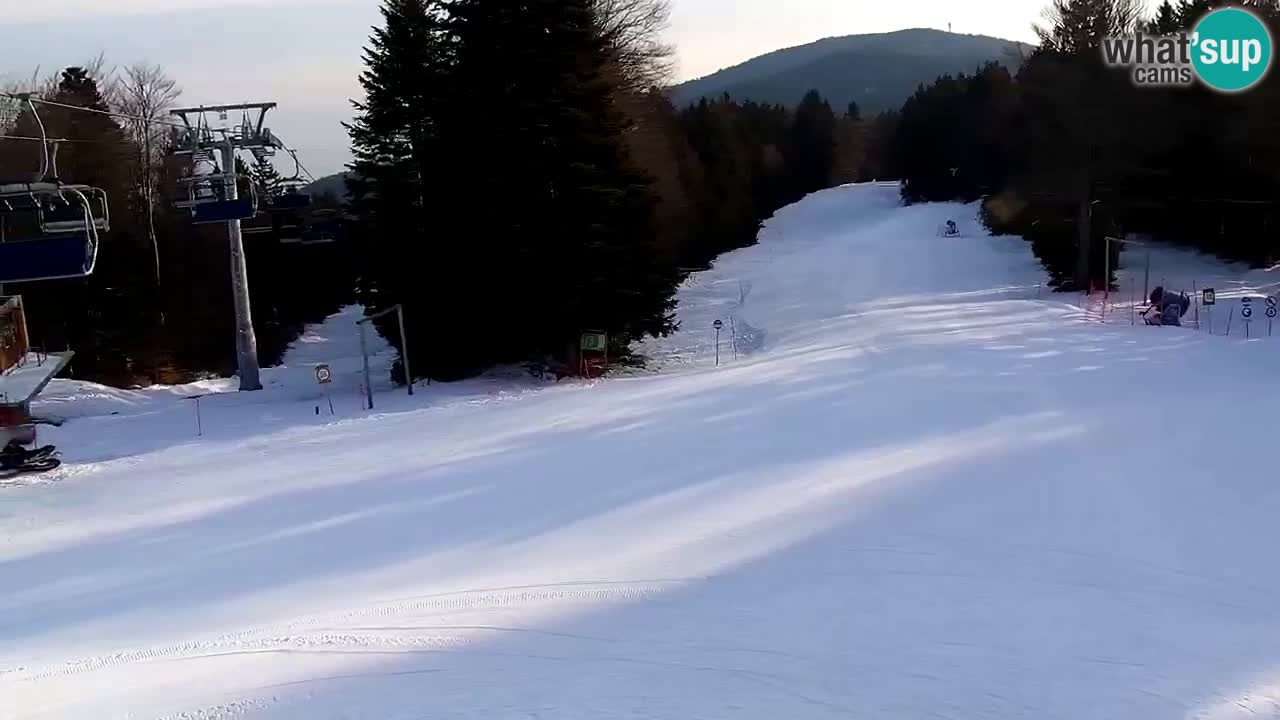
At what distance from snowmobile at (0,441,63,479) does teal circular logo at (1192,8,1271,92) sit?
116 feet

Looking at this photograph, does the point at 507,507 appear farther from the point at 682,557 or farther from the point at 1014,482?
the point at 1014,482

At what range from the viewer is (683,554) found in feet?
31.3

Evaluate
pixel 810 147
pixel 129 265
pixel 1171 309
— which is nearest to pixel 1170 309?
pixel 1171 309

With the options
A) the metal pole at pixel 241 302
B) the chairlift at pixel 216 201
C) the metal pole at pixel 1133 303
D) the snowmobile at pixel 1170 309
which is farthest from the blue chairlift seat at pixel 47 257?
the snowmobile at pixel 1170 309

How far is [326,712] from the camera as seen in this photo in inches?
254

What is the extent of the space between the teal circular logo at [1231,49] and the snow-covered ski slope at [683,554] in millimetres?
19236

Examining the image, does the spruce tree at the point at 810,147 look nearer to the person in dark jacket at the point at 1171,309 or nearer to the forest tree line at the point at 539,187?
the forest tree line at the point at 539,187

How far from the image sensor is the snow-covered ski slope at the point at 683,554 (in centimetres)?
675

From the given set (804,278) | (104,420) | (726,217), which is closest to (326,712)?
(104,420)

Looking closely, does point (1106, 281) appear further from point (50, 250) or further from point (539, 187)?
point (50, 250)

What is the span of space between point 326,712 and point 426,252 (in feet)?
57.2

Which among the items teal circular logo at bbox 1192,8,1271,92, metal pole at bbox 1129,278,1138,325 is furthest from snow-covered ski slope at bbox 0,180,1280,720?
teal circular logo at bbox 1192,8,1271,92

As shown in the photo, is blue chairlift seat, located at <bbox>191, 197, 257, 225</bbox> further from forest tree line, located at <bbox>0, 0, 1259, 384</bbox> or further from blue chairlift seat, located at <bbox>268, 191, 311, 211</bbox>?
forest tree line, located at <bbox>0, 0, 1259, 384</bbox>

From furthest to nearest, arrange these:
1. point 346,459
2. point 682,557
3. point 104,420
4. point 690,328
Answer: point 690,328
point 104,420
point 346,459
point 682,557
